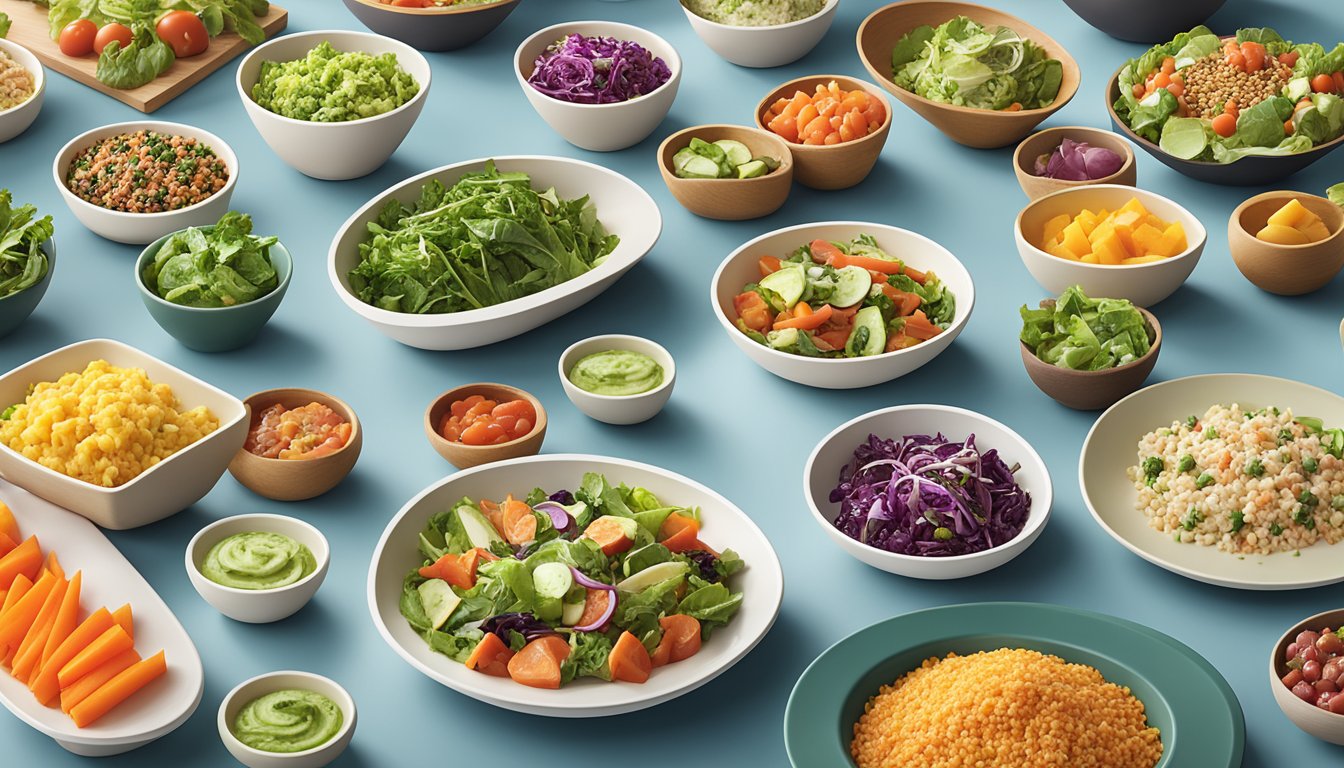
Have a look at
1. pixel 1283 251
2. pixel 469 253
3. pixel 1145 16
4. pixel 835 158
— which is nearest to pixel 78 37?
pixel 469 253

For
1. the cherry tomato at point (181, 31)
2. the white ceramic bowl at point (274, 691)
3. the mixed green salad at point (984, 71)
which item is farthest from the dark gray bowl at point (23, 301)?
the mixed green salad at point (984, 71)

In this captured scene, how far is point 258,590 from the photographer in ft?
10.1

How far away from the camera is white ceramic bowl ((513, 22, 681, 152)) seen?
180 inches

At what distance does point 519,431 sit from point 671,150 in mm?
1329

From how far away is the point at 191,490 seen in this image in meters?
3.33

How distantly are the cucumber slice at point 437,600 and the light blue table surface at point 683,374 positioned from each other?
0.16 meters

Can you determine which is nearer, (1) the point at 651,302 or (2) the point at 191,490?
(2) the point at 191,490

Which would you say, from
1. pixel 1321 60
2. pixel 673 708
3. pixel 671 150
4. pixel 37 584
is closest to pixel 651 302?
pixel 671 150

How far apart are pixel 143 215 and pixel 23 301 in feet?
1.45

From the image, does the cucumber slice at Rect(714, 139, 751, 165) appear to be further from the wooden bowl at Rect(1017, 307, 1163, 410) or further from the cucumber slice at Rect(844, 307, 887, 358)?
the wooden bowl at Rect(1017, 307, 1163, 410)

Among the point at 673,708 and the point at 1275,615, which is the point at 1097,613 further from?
the point at 673,708

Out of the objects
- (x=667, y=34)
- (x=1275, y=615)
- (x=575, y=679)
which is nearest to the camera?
(x=575, y=679)

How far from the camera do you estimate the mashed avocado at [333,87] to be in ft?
14.6

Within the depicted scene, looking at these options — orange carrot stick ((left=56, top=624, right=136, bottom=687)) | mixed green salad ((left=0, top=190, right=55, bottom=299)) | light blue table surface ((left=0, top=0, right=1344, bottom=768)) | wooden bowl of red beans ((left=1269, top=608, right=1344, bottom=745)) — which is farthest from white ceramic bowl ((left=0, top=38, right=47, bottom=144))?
wooden bowl of red beans ((left=1269, top=608, right=1344, bottom=745))
